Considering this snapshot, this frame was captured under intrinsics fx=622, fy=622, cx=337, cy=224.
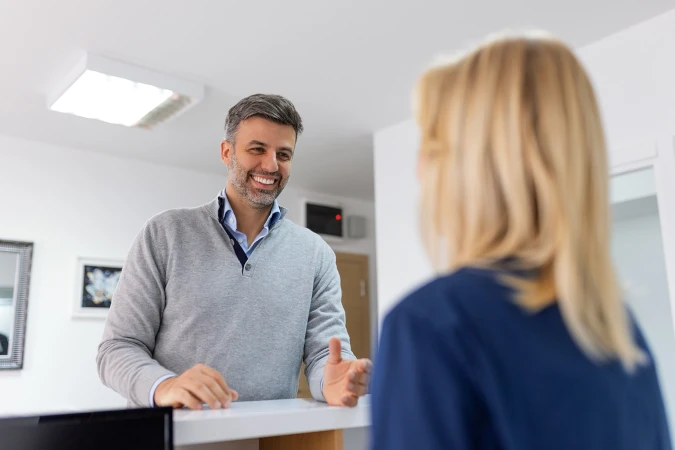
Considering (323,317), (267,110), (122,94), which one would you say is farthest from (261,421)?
(122,94)

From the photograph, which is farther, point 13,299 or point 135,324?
point 13,299

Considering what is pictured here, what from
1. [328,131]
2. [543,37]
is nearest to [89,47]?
[328,131]

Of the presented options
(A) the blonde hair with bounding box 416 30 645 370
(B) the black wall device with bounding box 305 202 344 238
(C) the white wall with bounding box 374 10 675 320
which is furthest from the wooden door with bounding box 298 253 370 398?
(A) the blonde hair with bounding box 416 30 645 370

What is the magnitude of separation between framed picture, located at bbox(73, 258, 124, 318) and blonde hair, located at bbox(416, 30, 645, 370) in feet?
12.6

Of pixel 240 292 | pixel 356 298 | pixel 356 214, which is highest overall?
pixel 356 214

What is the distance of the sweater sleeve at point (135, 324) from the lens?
116 centimetres

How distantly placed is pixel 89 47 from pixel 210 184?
2146 millimetres

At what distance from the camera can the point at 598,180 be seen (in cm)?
59

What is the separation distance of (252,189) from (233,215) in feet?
0.27

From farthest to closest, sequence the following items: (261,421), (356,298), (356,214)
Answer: (356,214) → (356,298) → (261,421)

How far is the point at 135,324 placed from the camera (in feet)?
4.27

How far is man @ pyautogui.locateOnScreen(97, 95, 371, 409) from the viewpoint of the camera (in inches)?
51.1

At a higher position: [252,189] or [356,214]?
[356,214]

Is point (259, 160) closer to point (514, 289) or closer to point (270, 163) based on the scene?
point (270, 163)
